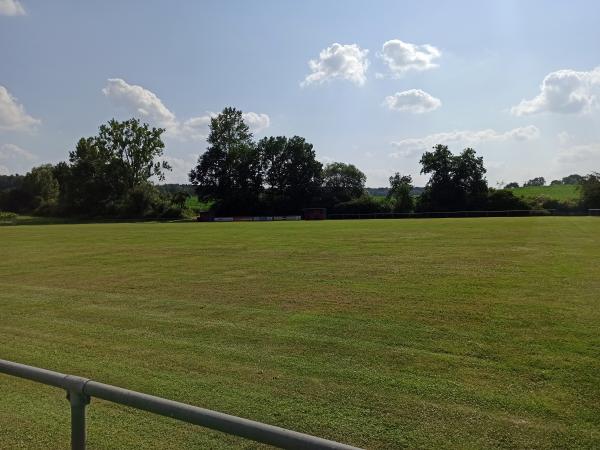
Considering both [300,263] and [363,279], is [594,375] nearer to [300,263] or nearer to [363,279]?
[363,279]

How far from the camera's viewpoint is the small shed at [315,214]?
294ft

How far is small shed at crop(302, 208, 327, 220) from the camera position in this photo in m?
89.6

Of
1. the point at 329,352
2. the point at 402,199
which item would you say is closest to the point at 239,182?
the point at 402,199

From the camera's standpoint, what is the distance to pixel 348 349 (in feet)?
23.3

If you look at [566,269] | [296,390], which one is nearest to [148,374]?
[296,390]

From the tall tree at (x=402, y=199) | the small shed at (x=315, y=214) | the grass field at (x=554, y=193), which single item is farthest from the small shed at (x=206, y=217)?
the grass field at (x=554, y=193)

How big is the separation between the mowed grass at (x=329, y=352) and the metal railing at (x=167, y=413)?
Result: 1.85 metres

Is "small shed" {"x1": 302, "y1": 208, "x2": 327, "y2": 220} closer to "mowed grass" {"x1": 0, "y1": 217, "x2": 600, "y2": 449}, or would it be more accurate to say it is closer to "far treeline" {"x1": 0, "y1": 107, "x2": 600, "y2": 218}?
"far treeline" {"x1": 0, "y1": 107, "x2": 600, "y2": 218}

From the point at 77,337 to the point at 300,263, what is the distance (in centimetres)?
958

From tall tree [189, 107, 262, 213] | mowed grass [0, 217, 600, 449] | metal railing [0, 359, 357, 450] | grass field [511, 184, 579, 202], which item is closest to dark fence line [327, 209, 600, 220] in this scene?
grass field [511, 184, 579, 202]

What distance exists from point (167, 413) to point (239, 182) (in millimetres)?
98028

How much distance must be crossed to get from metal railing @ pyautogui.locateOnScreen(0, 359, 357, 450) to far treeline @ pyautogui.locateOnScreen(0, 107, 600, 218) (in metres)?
90.8

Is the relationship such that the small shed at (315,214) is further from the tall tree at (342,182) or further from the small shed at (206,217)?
the small shed at (206,217)

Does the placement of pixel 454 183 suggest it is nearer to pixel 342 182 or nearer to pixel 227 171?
pixel 342 182
